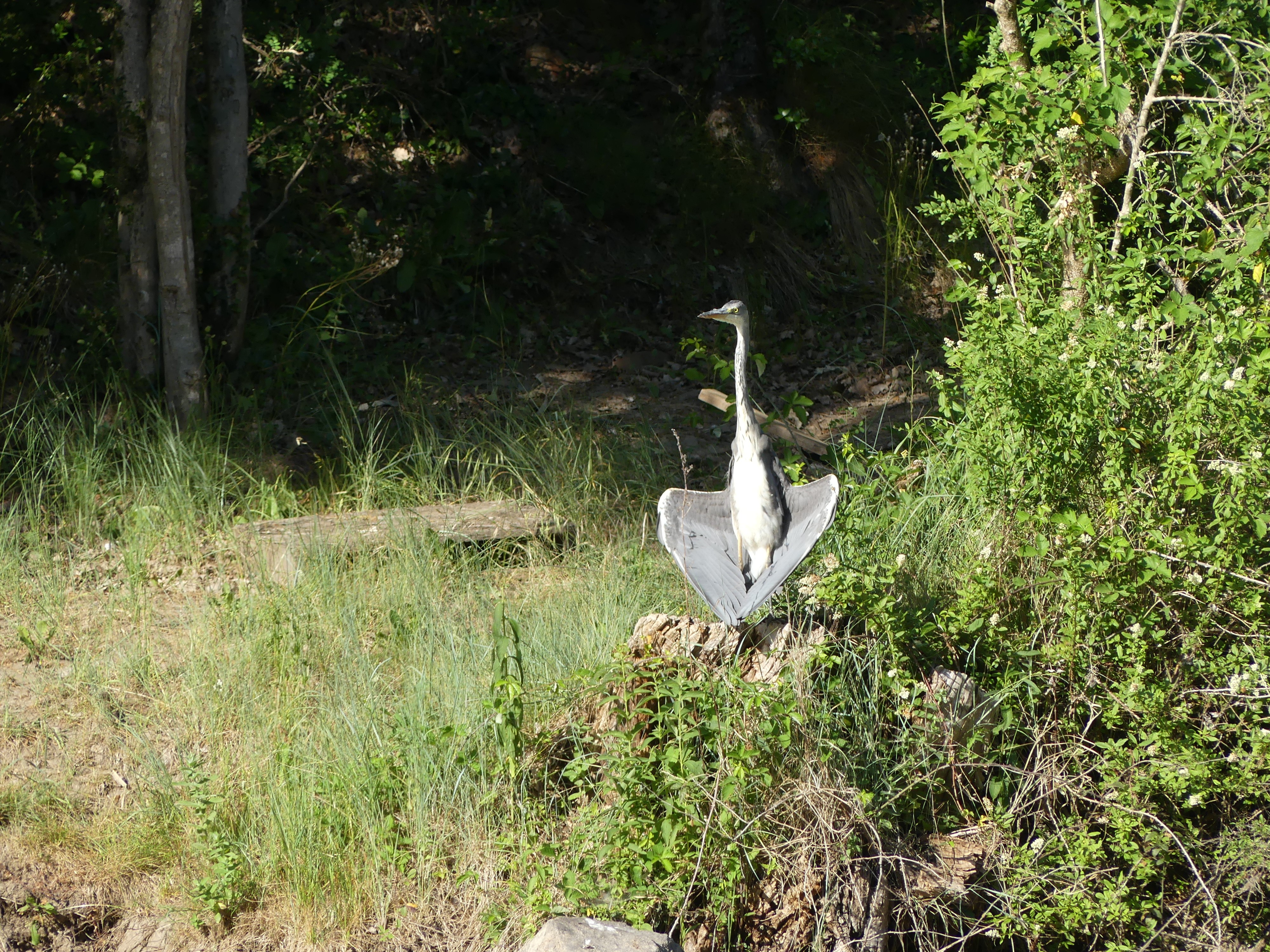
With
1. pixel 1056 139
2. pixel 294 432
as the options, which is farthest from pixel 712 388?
pixel 1056 139

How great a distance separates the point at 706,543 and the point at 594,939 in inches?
53.3

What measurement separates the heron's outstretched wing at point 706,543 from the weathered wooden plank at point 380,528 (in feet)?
5.09

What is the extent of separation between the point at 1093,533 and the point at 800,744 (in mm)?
1232

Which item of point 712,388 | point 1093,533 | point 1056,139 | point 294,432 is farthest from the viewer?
point 712,388

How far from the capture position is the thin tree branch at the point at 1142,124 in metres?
4.29

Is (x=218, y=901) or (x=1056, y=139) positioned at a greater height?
(x=1056, y=139)

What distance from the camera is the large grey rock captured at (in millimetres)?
2926

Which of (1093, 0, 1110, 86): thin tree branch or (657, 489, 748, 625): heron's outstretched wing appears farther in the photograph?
(1093, 0, 1110, 86): thin tree branch

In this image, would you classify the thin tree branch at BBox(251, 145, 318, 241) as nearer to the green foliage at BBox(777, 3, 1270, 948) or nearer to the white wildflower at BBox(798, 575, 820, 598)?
the green foliage at BBox(777, 3, 1270, 948)

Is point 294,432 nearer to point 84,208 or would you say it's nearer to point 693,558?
point 84,208

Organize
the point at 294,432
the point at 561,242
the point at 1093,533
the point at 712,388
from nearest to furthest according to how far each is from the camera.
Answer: the point at 1093,533 → the point at 294,432 → the point at 712,388 → the point at 561,242

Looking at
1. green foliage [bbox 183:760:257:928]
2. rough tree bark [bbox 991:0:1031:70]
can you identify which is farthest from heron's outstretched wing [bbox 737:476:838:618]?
rough tree bark [bbox 991:0:1031:70]

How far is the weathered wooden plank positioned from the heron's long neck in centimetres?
172

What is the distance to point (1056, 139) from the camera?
4.38 metres
